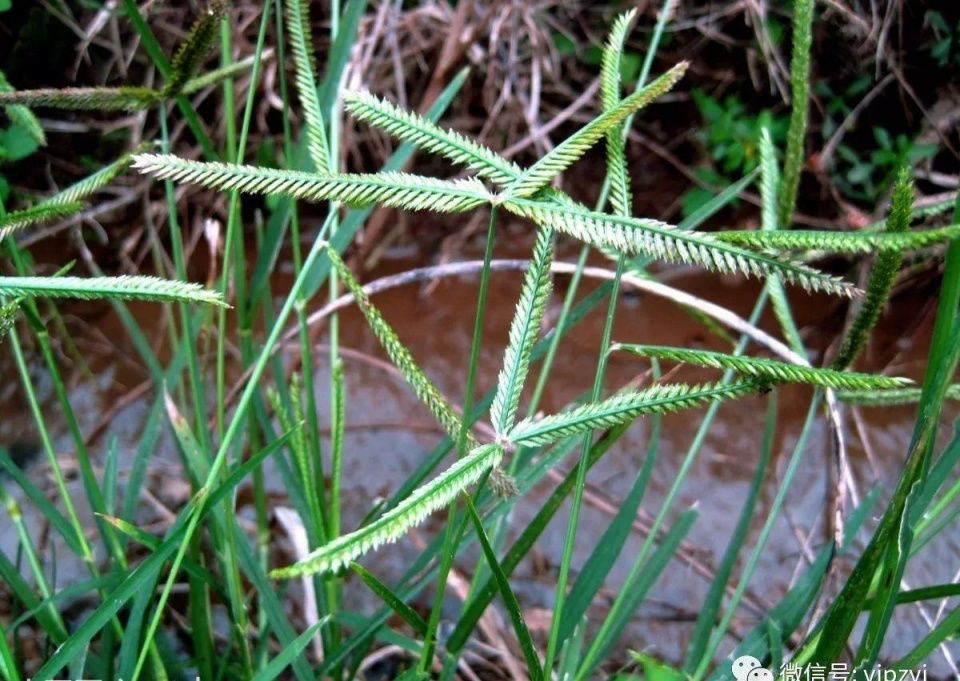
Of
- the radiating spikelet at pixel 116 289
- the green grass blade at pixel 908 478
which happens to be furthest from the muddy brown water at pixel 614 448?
the radiating spikelet at pixel 116 289

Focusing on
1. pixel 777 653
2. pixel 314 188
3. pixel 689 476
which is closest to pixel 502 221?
pixel 689 476

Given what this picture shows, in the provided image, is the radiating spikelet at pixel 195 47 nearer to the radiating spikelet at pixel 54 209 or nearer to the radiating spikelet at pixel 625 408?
the radiating spikelet at pixel 54 209

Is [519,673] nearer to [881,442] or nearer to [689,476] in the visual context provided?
[689,476]

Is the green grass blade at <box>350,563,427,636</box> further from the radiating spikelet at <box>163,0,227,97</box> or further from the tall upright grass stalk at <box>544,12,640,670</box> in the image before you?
the radiating spikelet at <box>163,0,227,97</box>

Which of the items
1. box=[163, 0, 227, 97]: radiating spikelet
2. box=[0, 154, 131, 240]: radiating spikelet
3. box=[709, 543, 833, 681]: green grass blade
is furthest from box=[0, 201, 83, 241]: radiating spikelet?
box=[709, 543, 833, 681]: green grass blade

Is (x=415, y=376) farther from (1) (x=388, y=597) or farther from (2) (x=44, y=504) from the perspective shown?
(2) (x=44, y=504)

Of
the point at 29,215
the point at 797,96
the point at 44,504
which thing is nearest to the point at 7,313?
the point at 29,215

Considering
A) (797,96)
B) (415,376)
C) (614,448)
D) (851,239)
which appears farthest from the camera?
(614,448)
